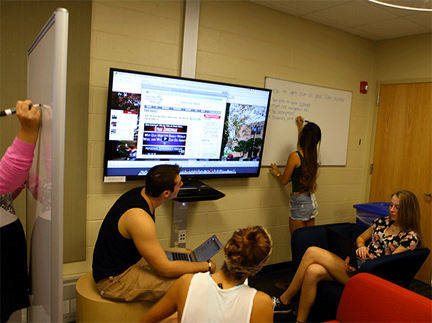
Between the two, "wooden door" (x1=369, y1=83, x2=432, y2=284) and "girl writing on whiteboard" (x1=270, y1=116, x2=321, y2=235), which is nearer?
"girl writing on whiteboard" (x1=270, y1=116, x2=321, y2=235)

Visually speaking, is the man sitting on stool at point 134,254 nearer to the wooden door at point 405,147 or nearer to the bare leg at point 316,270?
the bare leg at point 316,270

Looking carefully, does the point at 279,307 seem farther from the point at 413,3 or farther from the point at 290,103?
the point at 413,3

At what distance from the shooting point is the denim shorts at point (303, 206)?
128 inches

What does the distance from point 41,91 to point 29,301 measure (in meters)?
0.90

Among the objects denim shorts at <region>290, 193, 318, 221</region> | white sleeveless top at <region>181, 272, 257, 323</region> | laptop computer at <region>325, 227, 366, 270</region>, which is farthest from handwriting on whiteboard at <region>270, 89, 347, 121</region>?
white sleeveless top at <region>181, 272, 257, 323</region>

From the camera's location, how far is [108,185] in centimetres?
268

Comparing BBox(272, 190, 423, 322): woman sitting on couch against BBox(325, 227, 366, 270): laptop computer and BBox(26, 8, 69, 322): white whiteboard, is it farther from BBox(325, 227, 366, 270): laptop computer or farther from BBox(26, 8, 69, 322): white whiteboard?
BBox(26, 8, 69, 322): white whiteboard

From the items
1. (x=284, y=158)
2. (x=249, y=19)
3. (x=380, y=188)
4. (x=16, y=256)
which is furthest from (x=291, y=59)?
(x=16, y=256)

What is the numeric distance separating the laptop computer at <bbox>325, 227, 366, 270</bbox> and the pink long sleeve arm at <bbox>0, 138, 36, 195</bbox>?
6.83 feet

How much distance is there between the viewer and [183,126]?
2.73 meters

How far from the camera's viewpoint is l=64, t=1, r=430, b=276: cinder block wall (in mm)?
2592

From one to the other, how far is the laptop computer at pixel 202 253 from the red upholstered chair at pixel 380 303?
0.83m

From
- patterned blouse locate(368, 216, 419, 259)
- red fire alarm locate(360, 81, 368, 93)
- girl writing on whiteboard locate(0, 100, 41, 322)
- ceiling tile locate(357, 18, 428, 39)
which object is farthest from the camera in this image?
red fire alarm locate(360, 81, 368, 93)

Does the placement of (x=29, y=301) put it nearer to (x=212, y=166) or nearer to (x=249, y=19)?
(x=212, y=166)
